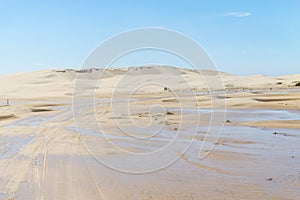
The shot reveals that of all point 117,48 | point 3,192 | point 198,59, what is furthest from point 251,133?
point 3,192

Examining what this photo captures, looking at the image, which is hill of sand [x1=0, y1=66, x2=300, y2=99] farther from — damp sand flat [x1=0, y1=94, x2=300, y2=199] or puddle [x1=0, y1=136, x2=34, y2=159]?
damp sand flat [x1=0, y1=94, x2=300, y2=199]

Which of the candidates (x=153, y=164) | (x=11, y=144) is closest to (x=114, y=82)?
(x=11, y=144)

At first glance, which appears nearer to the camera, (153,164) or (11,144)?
(153,164)

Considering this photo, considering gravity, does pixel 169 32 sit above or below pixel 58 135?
above

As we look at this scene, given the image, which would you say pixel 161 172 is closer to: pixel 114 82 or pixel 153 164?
pixel 153 164

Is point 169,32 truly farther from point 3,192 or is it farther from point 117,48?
point 3,192

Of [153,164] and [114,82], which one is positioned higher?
[114,82]

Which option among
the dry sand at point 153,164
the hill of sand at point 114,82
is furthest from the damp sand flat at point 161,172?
the hill of sand at point 114,82

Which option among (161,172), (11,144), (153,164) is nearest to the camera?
(161,172)

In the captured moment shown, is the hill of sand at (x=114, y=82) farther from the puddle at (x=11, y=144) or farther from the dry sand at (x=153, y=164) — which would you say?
the puddle at (x=11, y=144)

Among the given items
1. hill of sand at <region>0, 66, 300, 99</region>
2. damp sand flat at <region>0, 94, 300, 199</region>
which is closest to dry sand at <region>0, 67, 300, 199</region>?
damp sand flat at <region>0, 94, 300, 199</region>

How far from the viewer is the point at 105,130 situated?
563 inches

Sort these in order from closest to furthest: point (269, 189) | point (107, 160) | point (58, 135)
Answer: point (269, 189) < point (107, 160) < point (58, 135)

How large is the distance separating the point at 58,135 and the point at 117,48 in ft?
14.9
